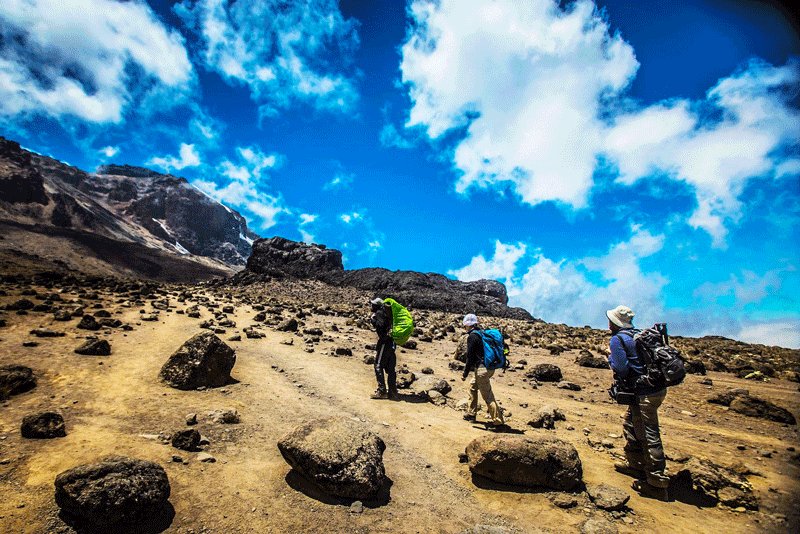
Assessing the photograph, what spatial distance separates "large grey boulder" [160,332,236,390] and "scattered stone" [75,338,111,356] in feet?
9.68

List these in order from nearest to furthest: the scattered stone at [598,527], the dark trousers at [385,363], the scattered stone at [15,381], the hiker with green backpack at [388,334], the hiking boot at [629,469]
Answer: the scattered stone at [598,527], the hiking boot at [629,469], the scattered stone at [15,381], the hiker with green backpack at [388,334], the dark trousers at [385,363]

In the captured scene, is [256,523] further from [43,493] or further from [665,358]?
[665,358]

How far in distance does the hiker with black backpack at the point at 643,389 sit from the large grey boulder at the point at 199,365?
32.2 feet

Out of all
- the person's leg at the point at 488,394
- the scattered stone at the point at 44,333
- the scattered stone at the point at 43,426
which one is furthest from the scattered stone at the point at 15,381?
the person's leg at the point at 488,394

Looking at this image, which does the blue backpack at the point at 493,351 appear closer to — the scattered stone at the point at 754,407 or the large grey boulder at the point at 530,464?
the large grey boulder at the point at 530,464

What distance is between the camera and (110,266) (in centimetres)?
8619

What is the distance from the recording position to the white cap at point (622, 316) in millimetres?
6637

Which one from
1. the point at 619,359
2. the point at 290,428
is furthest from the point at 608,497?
the point at 290,428

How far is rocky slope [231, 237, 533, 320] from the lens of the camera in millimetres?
48406

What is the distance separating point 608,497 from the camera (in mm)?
5801

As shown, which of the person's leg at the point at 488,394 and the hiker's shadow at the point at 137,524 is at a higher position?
the person's leg at the point at 488,394

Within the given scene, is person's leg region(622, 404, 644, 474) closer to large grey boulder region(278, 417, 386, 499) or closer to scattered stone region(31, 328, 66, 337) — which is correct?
large grey boulder region(278, 417, 386, 499)

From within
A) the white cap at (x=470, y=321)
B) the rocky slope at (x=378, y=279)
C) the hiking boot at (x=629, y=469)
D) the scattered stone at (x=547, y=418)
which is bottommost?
the hiking boot at (x=629, y=469)

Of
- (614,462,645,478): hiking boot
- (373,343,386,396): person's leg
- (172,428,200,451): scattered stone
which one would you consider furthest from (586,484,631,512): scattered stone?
(172,428,200,451): scattered stone
